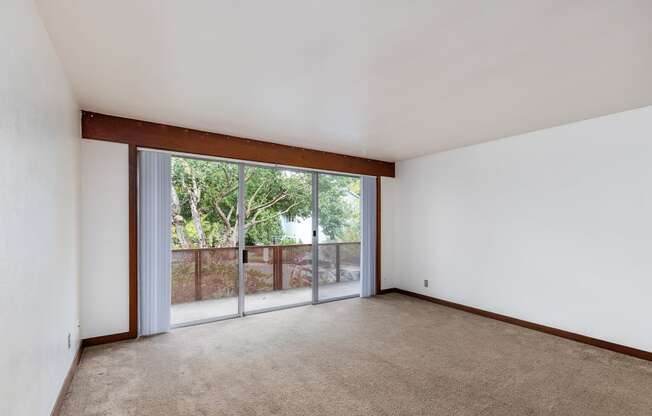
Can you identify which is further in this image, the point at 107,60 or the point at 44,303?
the point at 107,60

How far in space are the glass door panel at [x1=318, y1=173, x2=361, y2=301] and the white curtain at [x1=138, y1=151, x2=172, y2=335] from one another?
228 centimetres

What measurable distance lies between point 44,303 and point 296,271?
3387mm

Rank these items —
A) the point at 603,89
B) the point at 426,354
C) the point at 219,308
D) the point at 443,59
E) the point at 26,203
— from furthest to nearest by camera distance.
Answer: the point at 219,308 < the point at 426,354 < the point at 603,89 < the point at 443,59 < the point at 26,203

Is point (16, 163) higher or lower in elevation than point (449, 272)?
higher

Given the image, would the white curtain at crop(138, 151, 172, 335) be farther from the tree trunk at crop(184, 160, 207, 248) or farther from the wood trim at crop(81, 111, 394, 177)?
the tree trunk at crop(184, 160, 207, 248)

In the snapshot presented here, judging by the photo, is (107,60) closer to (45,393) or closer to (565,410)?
(45,393)

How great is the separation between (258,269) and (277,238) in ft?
1.71

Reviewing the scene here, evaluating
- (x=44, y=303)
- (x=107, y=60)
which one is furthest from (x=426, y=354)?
(x=107, y=60)

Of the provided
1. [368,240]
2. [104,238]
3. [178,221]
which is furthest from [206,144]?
[368,240]

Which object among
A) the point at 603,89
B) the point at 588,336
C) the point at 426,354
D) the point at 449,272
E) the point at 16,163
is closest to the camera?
the point at 16,163

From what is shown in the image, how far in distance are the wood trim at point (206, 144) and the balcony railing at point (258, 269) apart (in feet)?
4.11

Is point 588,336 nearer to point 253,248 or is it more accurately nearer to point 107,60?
point 253,248

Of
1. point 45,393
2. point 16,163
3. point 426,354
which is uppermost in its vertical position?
point 16,163

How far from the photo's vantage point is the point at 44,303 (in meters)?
1.95
